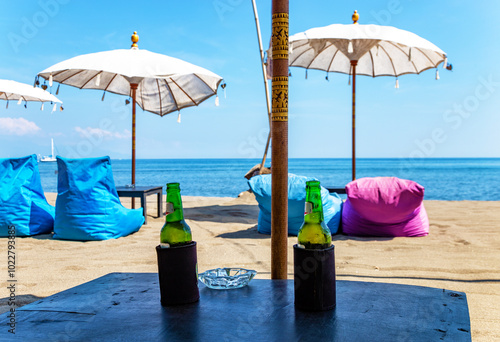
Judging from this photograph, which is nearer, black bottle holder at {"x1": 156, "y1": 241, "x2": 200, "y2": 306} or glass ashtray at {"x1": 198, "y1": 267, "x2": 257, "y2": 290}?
black bottle holder at {"x1": 156, "y1": 241, "x2": 200, "y2": 306}

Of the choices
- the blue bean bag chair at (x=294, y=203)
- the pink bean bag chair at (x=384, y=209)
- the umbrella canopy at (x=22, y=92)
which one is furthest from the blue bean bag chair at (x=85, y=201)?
the umbrella canopy at (x=22, y=92)

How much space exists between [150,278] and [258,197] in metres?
3.10

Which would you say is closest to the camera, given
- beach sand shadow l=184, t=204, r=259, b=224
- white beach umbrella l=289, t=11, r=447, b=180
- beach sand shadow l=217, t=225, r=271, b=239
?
beach sand shadow l=217, t=225, r=271, b=239

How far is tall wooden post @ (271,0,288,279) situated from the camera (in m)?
1.27

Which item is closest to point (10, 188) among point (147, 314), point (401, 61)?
point (147, 314)

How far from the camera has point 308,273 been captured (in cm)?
86

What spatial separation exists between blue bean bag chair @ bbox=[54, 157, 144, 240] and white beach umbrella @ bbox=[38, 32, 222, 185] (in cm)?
127

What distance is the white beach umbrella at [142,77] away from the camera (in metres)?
5.09

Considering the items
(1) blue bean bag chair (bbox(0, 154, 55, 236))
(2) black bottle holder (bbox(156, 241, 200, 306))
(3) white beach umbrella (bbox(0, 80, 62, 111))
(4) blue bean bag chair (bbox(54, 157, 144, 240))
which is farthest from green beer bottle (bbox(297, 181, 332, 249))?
(3) white beach umbrella (bbox(0, 80, 62, 111))

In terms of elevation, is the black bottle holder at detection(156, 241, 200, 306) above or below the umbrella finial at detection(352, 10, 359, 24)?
below

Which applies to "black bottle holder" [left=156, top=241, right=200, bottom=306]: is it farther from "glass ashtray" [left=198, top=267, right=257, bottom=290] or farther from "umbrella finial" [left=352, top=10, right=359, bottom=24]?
"umbrella finial" [left=352, top=10, right=359, bottom=24]

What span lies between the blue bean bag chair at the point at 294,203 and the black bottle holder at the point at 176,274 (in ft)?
10.1

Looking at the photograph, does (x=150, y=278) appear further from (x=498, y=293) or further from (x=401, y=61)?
(x=401, y=61)

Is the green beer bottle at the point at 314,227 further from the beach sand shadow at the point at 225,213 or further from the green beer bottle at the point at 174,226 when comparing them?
the beach sand shadow at the point at 225,213
